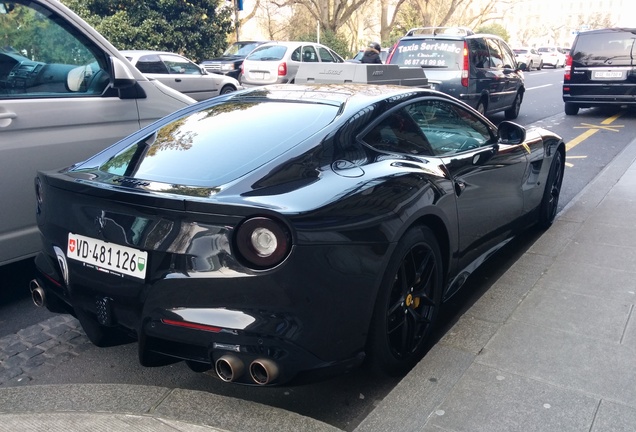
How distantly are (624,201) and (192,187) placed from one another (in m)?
5.12

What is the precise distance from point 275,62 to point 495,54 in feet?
20.4

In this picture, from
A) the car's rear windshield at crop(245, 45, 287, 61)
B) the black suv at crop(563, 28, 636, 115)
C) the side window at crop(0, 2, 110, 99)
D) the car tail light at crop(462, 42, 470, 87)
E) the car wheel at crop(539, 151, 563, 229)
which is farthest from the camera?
the car's rear windshield at crop(245, 45, 287, 61)

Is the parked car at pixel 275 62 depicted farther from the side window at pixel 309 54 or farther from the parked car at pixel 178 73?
the parked car at pixel 178 73

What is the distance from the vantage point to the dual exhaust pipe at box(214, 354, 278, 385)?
2598 mm

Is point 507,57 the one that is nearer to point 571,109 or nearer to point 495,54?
point 495,54

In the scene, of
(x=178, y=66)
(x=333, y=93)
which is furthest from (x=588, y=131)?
(x=333, y=93)

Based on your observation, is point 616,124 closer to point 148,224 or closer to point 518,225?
point 518,225

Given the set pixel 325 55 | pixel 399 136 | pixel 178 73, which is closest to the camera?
pixel 399 136

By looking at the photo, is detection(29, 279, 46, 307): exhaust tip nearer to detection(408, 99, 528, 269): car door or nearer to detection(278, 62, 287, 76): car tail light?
detection(408, 99, 528, 269): car door

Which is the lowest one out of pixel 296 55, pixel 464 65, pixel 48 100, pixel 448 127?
pixel 296 55

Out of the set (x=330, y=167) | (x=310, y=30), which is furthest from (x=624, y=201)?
(x=310, y=30)

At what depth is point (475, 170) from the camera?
3.99 meters

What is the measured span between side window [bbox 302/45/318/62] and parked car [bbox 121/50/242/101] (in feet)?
9.79

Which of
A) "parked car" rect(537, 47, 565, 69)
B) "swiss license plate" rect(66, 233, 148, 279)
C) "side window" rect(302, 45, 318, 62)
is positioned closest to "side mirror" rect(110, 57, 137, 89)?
"swiss license plate" rect(66, 233, 148, 279)
